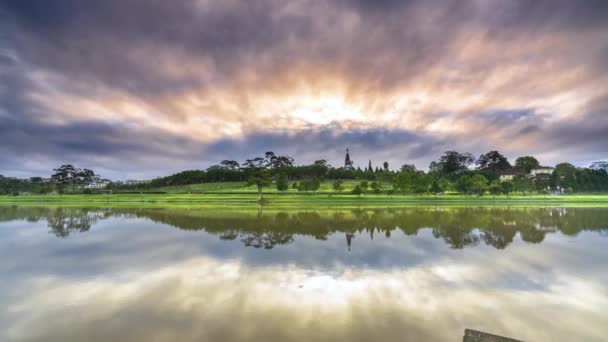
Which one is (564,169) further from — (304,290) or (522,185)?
(304,290)

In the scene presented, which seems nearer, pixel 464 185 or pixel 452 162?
pixel 464 185

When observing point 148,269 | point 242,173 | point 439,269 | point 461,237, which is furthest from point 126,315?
point 242,173

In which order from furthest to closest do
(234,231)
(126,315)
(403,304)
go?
1. (234,231)
2. (403,304)
3. (126,315)

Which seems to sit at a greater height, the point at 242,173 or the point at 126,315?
the point at 242,173

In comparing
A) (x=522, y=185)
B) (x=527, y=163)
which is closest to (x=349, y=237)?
(x=522, y=185)

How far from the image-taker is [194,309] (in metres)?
7.08

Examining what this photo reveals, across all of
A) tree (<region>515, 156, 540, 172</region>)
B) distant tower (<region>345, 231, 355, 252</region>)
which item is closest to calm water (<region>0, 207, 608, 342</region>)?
distant tower (<region>345, 231, 355, 252</region>)

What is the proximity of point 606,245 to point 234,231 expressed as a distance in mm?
21450

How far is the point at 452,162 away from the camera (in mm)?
136875

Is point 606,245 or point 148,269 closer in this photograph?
point 148,269

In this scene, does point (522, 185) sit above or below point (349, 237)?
above

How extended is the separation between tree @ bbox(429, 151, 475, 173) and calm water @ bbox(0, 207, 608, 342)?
133 meters

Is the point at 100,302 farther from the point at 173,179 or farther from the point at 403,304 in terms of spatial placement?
the point at 173,179

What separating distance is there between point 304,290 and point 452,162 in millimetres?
147899
